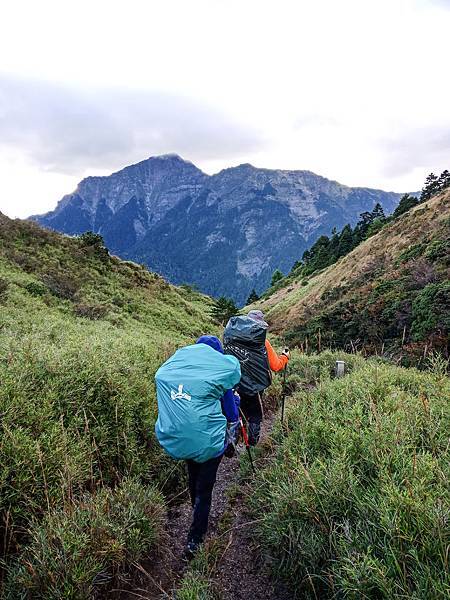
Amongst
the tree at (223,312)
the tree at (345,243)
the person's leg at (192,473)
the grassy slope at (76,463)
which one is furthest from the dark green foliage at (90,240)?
the tree at (345,243)

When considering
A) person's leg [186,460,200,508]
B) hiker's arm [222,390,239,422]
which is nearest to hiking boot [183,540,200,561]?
person's leg [186,460,200,508]

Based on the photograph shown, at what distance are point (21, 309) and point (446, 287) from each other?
15293 mm

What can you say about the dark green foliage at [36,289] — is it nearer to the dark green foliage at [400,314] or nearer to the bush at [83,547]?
the dark green foliage at [400,314]

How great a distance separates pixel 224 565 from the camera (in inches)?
149

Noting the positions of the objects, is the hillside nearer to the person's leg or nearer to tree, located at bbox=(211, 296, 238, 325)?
tree, located at bbox=(211, 296, 238, 325)

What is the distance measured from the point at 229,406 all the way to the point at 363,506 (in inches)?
62.2

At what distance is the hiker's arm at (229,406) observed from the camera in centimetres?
419

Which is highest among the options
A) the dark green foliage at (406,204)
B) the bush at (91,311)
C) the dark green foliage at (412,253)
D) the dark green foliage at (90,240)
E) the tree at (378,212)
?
the tree at (378,212)

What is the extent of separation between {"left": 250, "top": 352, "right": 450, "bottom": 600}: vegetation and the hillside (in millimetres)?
4383

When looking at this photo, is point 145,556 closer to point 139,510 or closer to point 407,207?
point 139,510

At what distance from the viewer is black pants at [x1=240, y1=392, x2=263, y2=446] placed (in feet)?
20.2

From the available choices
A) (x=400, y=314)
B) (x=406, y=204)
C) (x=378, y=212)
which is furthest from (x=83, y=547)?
(x=378, y=212)

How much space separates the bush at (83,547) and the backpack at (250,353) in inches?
93.4

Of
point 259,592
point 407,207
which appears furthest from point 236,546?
point 407,207
